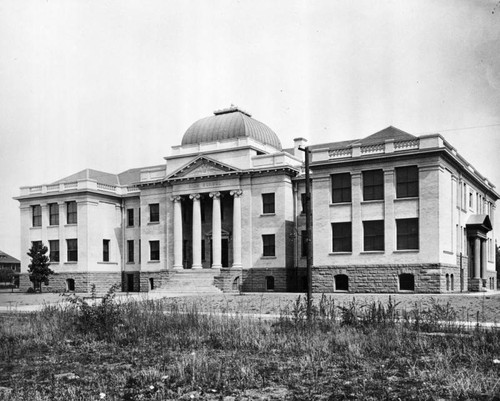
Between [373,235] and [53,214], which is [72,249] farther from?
[373,235]

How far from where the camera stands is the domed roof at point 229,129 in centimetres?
5303

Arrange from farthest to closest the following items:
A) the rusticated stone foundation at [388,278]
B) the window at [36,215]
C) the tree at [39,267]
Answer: the window at [36,215] < the tree at [39,267] < the rusticated stone foundation at [388,278]

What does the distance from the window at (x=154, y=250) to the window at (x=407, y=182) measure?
24234 mm

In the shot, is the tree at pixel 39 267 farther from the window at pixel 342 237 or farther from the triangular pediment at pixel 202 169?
the window at pixel 342 237

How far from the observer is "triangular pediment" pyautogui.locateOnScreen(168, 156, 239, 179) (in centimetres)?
5070

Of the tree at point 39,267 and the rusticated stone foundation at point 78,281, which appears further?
the rusticated stone foundation at point 78,281

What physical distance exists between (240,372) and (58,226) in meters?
51.5

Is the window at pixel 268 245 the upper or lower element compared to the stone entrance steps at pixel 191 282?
upper

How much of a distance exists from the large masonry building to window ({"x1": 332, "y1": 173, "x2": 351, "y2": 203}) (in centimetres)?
7

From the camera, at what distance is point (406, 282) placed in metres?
41.0

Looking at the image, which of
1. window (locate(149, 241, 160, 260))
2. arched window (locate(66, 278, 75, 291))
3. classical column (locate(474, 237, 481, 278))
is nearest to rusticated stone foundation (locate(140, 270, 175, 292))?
window (locate(149, 241, 160, 260))

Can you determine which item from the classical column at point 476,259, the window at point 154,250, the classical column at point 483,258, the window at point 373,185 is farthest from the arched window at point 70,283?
the classical column at point 483,258

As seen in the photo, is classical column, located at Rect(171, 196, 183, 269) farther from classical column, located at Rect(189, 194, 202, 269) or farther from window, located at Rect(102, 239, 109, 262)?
window, located at Rect(102, 239, 109, 262)

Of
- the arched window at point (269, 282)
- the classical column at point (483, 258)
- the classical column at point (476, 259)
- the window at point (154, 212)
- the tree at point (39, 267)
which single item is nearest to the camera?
the classical column at point (476, 259)
